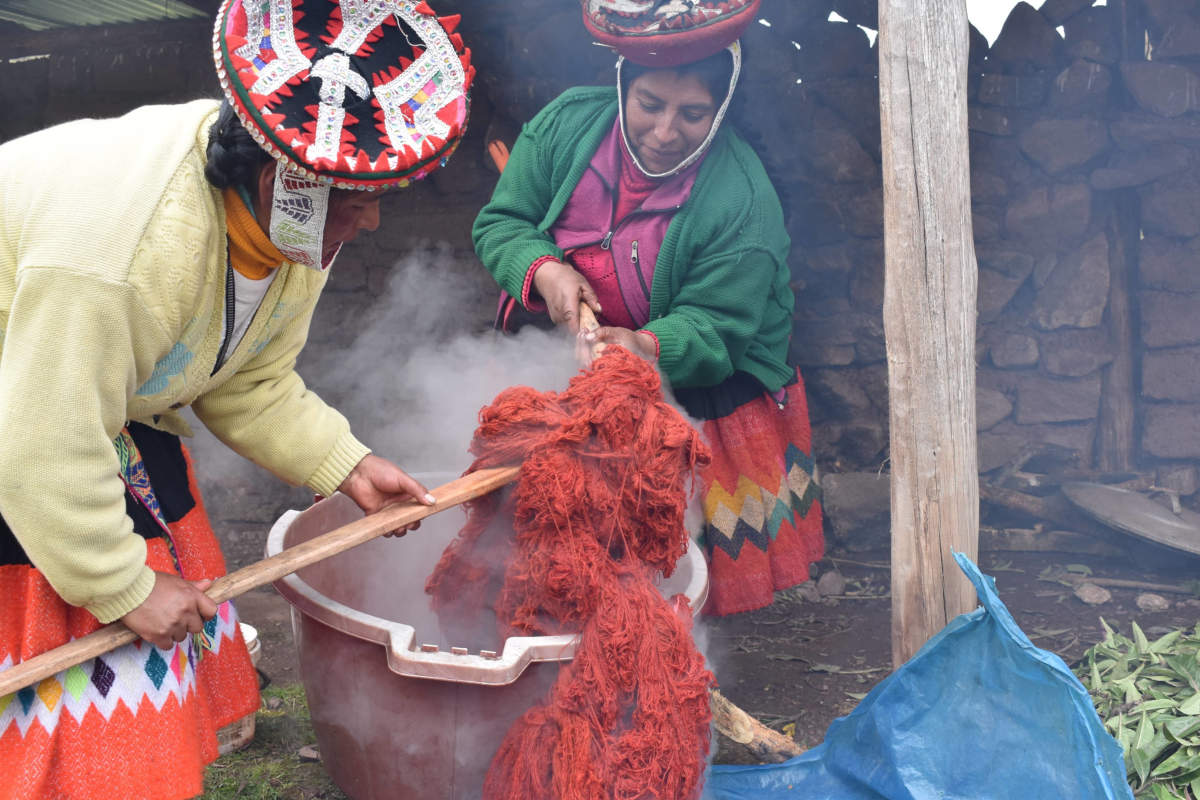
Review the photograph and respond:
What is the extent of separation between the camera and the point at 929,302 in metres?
2.66

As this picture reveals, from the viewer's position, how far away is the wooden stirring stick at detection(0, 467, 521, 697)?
1.78m

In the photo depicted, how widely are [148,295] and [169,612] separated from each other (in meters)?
0.61

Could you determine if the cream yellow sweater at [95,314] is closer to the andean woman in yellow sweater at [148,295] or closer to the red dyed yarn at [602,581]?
the andean woman in yellow sweater at [148,295]

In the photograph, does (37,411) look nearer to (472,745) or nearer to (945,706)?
(472,745)

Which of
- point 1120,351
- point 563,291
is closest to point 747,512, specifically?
point 563,291

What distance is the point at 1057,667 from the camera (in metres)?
2.19

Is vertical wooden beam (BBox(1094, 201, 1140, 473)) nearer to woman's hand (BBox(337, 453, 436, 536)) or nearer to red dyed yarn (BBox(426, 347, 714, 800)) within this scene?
red dyed yarn (BBox(426, 347, 714, 800))

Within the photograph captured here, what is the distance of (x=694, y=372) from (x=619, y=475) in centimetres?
77

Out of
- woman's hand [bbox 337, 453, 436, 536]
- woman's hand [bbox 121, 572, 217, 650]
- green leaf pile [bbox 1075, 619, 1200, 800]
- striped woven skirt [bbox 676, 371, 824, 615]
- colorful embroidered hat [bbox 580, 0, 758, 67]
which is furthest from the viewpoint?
striped woven skirt [bbox 676, 371, 824, 615]

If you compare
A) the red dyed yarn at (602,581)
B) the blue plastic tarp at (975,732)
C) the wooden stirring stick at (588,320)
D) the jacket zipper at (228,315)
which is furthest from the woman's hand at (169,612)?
the blue plastic tarp at (975,732)

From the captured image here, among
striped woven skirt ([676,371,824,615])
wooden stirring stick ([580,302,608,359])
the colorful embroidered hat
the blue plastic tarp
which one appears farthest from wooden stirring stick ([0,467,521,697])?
the colorful embroidered hat

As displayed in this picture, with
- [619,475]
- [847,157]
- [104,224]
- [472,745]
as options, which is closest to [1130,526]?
[847,157]

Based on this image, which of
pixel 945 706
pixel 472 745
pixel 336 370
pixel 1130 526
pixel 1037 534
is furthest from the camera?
pixel 336 370

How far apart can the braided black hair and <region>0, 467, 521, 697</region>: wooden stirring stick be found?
769 millimetres
